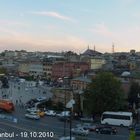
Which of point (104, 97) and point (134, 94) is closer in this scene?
point (104, 97)

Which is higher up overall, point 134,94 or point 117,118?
point 134,94

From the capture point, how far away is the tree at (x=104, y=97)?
27.1m

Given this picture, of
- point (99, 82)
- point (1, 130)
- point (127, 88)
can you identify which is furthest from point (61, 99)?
point (1, 130)

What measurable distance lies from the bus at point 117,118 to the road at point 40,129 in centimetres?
131

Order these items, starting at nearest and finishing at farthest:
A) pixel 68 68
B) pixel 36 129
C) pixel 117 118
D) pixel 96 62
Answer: pixel 36 129 → pixel 117 118 → pixel 68 68 → pixel 96 62

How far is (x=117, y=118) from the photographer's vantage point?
84.7ft

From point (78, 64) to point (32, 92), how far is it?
1485 centimetres

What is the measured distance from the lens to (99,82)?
27719 millimetres

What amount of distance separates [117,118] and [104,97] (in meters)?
1.61

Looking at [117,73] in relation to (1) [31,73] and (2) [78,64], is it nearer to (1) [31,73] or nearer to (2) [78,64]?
(2) [78,64]

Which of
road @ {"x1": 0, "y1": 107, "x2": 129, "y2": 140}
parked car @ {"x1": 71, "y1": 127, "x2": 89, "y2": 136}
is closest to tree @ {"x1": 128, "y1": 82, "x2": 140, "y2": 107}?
road @ {"x1": 0, "y1": 107, "x2": 129, "y2": 140}

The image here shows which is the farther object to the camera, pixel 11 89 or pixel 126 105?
pixel 11 89

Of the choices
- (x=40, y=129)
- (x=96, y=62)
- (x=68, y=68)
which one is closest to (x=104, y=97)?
(x=40, y=129)

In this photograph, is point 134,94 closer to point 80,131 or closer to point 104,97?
point 104,97
